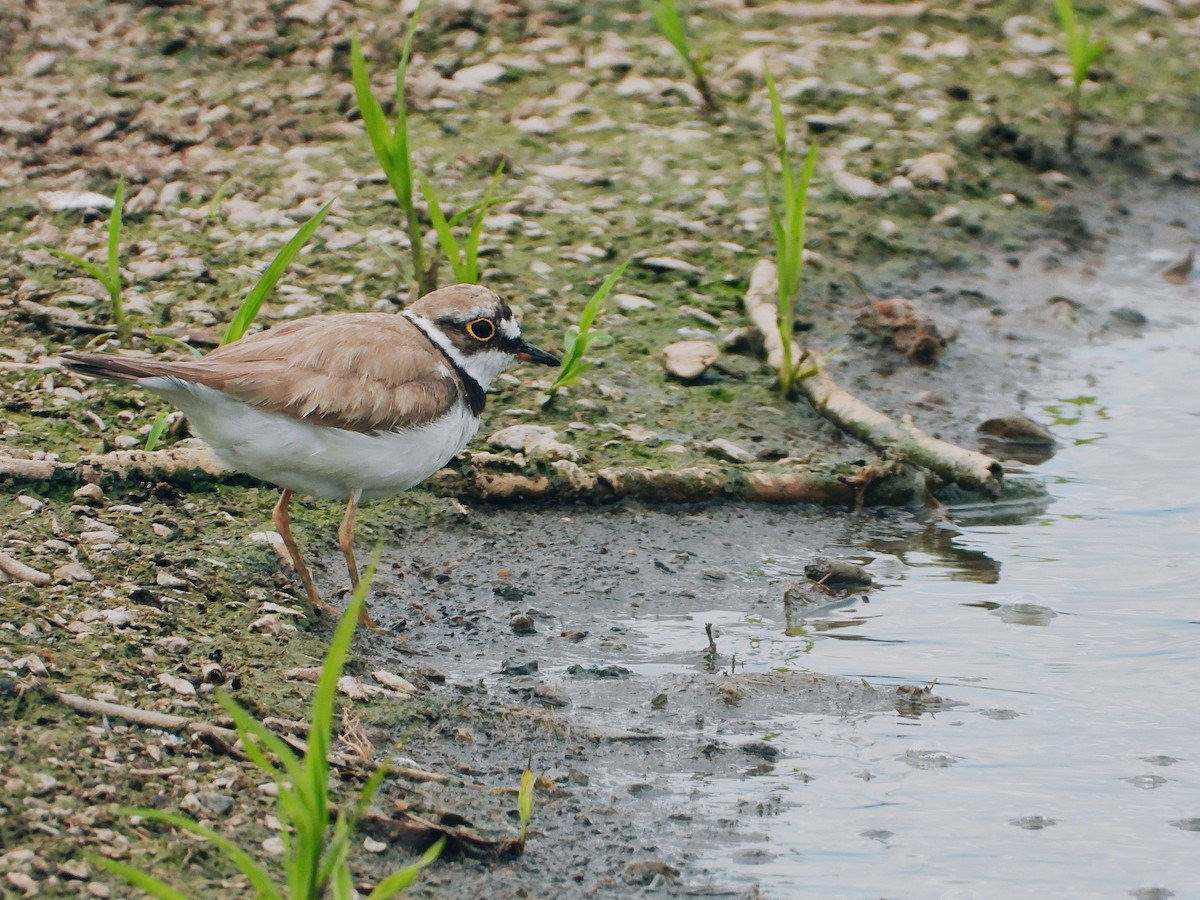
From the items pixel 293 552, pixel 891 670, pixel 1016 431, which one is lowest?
pixel 1016 431

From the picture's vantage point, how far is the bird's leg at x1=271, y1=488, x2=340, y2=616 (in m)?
4.88

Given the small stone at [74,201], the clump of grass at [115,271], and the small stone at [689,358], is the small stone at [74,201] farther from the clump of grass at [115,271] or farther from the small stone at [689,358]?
the small stone at [689,358]

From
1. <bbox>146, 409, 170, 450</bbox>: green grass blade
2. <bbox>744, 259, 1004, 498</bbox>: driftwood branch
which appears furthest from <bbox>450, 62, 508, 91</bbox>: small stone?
<bbox>146, 409, 170, 450</bbox>: green grass blade

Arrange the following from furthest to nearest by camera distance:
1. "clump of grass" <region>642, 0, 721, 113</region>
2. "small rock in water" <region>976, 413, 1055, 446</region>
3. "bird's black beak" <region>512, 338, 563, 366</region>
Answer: "clump of grass" <region>642, 0, 721, 113</region>, "small rock in water" <region>976, 413, 1055, 446</region>, "bird's black beak" <region>512, 338, 563, 366</region>

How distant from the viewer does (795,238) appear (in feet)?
20.6

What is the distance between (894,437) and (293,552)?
8.05 ft

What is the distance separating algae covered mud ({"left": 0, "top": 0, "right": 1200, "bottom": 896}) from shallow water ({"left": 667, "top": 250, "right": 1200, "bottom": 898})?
17 millimetres

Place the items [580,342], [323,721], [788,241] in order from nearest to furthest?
1. [323,721]
2. [580,342]
3. [788,241]

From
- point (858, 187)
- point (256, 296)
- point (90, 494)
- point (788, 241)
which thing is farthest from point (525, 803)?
point (858, 187)

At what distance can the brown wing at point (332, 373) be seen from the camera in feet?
15.0

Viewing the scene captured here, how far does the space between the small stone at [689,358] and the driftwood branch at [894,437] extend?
26 centimetres

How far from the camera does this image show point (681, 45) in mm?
7820

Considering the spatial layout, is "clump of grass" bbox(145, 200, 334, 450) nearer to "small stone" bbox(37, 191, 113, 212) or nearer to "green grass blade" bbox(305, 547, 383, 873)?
"small stone" bbox(37, 191, 113, 212)

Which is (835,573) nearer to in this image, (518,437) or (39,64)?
(518,437)
